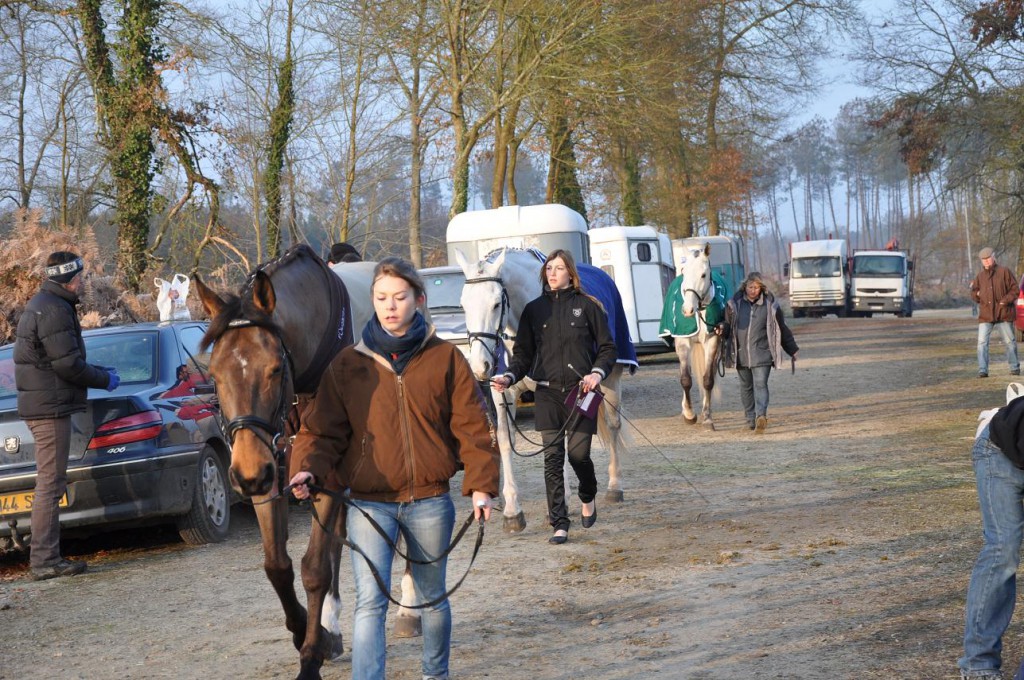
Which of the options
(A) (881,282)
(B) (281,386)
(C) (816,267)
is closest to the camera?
(B) (281,386)

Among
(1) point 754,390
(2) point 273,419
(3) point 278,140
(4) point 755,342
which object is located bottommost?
(1) point 754,390

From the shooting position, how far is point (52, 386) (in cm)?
812

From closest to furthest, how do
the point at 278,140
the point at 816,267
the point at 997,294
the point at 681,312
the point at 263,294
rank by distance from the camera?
the point at 263,294 < the point at 681,312 < the point at 997,294 < the point at 278,140 < the point at 816,267

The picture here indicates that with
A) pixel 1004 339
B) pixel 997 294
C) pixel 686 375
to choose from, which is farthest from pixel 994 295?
pixel 686 375

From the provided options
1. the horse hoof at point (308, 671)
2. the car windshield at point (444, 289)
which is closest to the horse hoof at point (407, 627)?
the horse hoof at point (308, 671)

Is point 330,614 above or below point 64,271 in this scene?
below

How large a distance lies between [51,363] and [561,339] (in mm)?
3435

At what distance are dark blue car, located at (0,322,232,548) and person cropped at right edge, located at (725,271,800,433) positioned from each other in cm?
702

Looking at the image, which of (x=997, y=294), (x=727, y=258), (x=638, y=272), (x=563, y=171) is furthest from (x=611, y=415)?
(x=727, y=258)

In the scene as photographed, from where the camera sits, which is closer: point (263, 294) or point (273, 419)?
point (273, 419)

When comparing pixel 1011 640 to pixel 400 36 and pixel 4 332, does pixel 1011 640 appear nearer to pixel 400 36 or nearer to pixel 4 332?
pixel 4 332

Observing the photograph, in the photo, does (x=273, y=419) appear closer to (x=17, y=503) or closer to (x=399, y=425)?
(x=399, y=425)

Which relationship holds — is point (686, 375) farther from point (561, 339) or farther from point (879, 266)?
point (879, 266)

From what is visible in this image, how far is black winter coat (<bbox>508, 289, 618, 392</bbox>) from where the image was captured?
8.34 m
